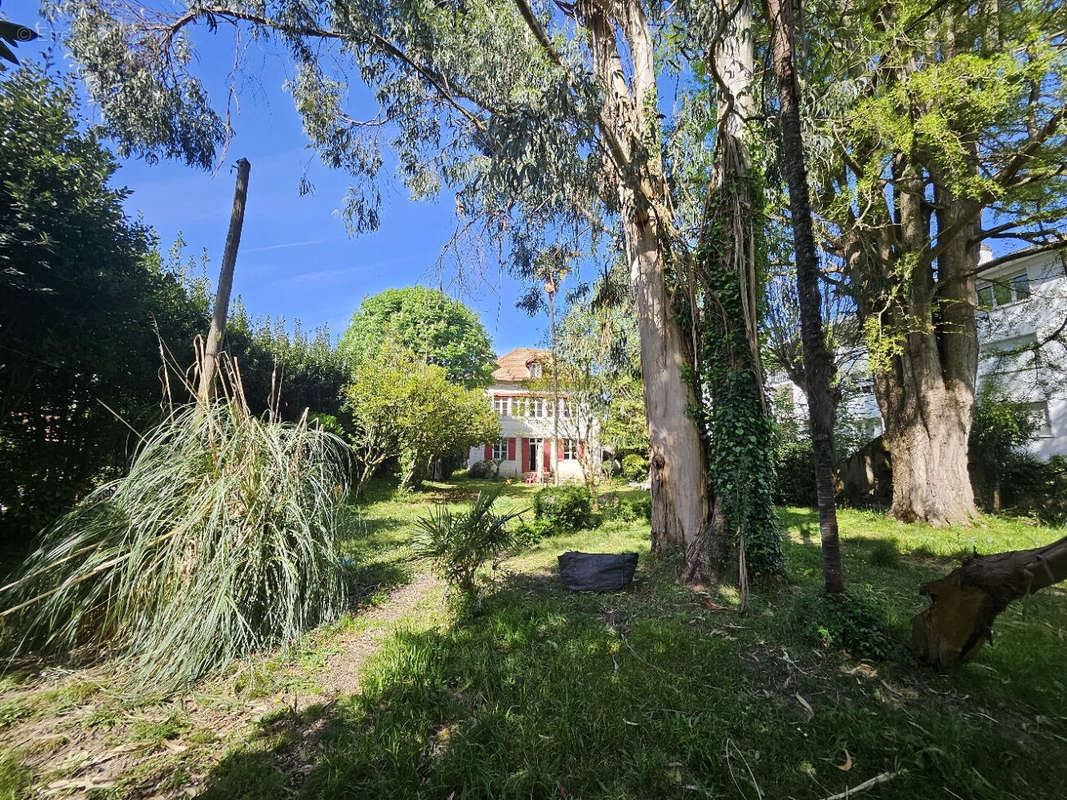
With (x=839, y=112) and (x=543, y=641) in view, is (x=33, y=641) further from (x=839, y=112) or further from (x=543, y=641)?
(x=839, y=112)

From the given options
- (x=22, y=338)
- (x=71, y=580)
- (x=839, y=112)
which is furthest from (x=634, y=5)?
(x=22, y=338)

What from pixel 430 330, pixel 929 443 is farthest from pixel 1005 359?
pixel 430 330

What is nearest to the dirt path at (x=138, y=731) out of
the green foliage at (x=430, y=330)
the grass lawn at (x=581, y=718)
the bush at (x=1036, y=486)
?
the grass lawn at (x=581, y=718)

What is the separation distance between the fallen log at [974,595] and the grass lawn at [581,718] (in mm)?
203

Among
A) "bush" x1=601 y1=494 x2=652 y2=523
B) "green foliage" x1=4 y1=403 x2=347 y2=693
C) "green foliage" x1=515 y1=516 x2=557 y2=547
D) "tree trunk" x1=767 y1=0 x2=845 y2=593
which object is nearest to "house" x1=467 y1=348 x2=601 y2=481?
"bush" x1=601 y1=494 x2=652 y2=523

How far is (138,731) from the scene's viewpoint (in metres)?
2.35

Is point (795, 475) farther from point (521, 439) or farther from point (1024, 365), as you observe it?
point (521, 439)

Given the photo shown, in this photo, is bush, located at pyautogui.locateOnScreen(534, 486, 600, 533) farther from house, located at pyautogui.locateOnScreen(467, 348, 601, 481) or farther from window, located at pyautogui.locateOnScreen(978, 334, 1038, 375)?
house, located at pyautogui.locateOnScreen(467, 348, 601, 481)

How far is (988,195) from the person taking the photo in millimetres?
6211

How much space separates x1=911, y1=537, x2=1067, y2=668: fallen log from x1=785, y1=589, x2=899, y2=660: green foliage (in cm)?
20

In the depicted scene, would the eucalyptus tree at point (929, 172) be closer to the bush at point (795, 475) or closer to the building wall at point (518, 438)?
the bush at point (795, 475)

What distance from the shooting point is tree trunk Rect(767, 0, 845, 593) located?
3.03m

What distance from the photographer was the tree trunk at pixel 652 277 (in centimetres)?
488

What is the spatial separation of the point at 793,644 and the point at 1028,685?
1336mm
